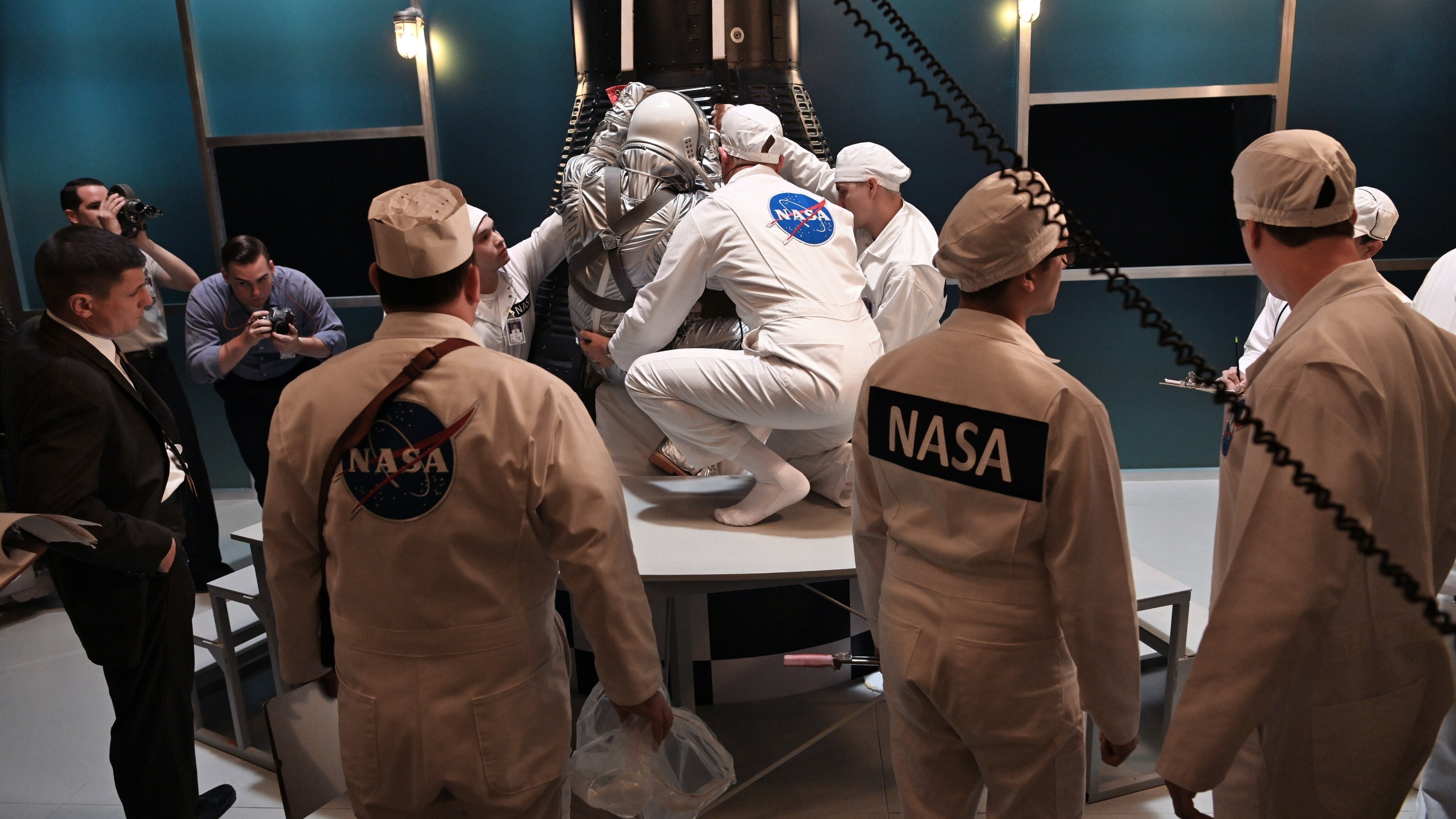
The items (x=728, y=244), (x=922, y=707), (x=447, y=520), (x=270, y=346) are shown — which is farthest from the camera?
(x=270, y=346)

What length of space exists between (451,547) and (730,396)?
4.24 feet

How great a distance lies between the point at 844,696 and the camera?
135 inches

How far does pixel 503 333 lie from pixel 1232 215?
12.9 ft

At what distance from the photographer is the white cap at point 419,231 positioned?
61.6 inches

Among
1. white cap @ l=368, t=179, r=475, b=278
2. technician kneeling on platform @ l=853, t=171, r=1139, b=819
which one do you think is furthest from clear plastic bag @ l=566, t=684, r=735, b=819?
white cap @ l=368, t=179, r=475, b=278

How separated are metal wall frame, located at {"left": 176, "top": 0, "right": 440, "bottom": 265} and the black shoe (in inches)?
134

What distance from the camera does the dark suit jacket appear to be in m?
2.10

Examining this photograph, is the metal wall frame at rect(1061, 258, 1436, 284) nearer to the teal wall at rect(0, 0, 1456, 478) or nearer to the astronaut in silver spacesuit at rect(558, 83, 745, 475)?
the teal wall at rect(0, 0, 1456, 478)

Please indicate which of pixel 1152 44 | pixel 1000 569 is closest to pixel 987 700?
pixel 1000 569

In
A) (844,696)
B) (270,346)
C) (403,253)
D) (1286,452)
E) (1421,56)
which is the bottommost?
(844,696)

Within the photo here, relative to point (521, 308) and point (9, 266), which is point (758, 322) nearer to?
point (521, 308)

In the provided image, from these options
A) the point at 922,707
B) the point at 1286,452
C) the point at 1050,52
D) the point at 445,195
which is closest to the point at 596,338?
the point at 445,195

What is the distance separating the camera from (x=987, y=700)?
5.36 feet

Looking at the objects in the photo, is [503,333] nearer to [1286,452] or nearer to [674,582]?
[674,582]
